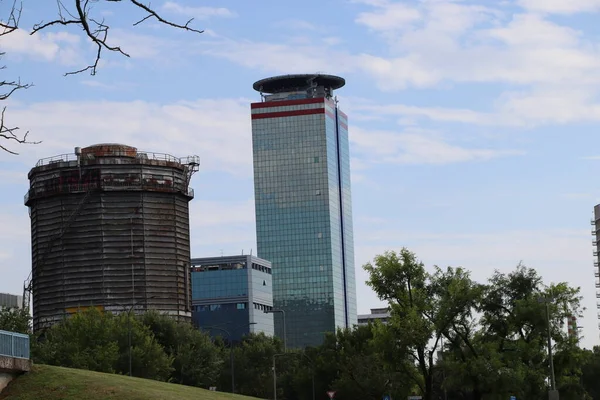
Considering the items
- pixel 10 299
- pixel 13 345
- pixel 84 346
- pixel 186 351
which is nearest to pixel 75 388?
pixel 13 345

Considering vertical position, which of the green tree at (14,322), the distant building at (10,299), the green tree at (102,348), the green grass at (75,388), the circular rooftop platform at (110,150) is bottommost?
the green grass at (75,388)

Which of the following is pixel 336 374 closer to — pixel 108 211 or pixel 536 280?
pixel 108 211

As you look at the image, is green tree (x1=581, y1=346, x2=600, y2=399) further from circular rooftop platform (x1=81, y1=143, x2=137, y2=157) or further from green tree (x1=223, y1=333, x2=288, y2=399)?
circular rooftop platform (x1=81, y1=143, x2=137, y2=157)

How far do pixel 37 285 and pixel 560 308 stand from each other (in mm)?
77107

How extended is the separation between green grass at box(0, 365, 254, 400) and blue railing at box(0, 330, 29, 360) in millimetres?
1318

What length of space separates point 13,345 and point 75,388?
5269 millimetres

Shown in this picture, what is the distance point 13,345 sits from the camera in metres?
46.7

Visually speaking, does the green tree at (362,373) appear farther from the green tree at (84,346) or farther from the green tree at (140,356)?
the green tree at (84,346)

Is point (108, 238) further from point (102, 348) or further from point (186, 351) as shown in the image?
point (102, 348)

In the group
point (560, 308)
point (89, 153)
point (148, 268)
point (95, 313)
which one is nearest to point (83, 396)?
point (560, 308)

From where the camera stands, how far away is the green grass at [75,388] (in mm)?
47750

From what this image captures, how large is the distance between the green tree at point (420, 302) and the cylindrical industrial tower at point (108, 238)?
2343 inches

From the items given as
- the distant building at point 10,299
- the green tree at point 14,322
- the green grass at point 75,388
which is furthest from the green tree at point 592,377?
the green grass at point 75,388

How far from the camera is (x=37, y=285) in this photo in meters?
130
